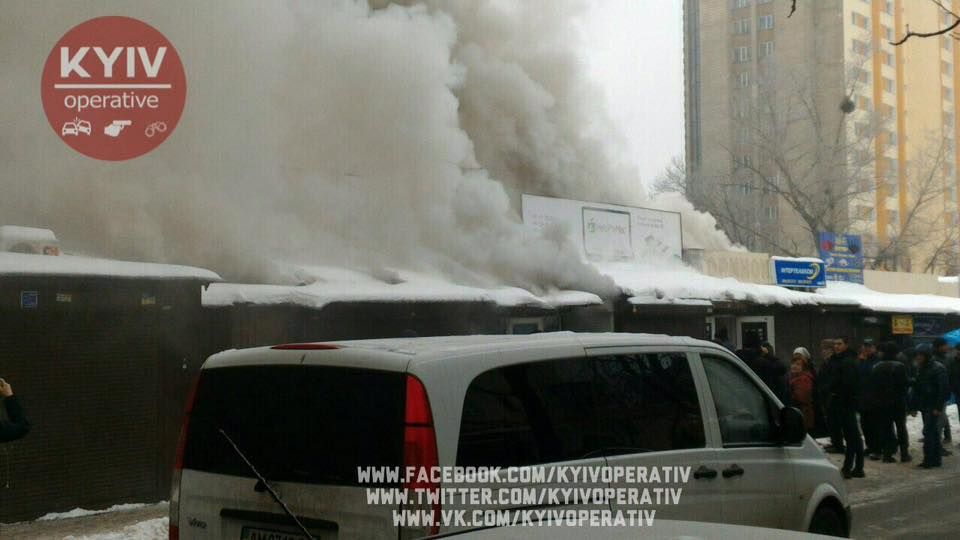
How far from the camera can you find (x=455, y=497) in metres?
3.35

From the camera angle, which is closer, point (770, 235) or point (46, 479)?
point (46, 479)

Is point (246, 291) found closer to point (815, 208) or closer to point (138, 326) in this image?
point (138, 326)

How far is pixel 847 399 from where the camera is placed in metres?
11.4

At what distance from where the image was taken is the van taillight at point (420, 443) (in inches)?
130

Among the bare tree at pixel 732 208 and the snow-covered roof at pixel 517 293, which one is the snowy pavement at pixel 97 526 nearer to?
the snow-covered roof at pixel 517 293

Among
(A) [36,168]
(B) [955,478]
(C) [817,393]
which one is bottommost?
(B) [955,478]

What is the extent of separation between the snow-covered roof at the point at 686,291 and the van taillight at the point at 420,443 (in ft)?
40.4

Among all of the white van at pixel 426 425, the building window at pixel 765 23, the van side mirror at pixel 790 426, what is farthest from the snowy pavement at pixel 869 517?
the building window at pixel 765 23

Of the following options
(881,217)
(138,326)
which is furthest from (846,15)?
(138,326)

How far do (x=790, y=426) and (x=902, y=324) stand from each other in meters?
19.0

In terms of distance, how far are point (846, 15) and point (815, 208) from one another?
1085 inches

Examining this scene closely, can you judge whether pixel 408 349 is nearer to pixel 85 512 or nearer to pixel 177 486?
pixel 177 486

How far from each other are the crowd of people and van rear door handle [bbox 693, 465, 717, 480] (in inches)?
263

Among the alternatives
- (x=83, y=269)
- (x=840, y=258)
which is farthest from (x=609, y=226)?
(x=83, y=269)
